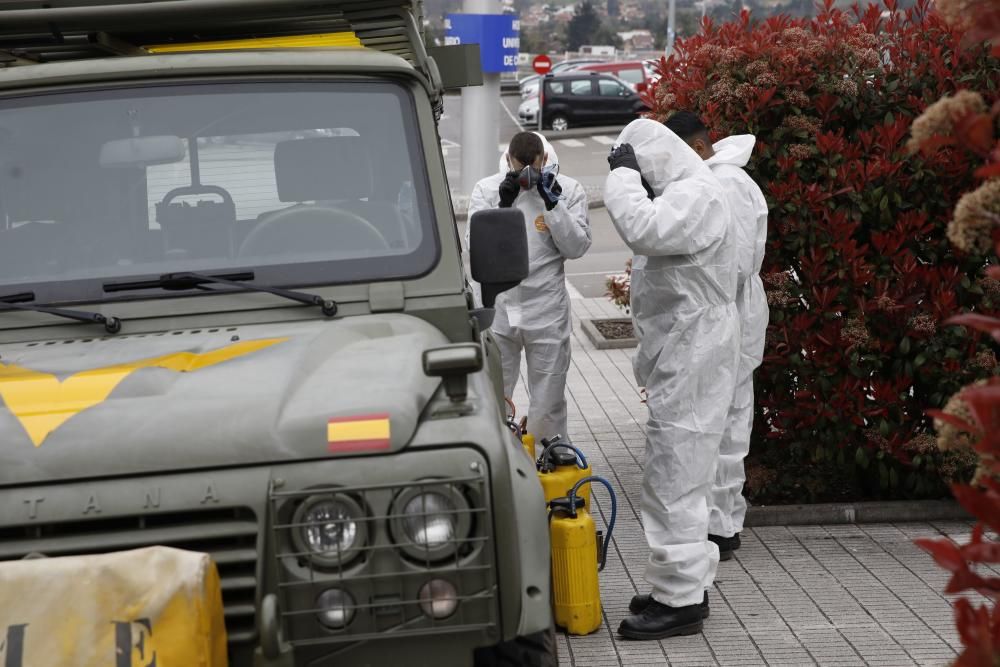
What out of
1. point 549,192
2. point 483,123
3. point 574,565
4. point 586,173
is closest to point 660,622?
point 574,565

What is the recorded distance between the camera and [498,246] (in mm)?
4254

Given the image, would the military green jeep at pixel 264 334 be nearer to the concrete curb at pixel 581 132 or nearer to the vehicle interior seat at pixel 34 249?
the vehicle interior seat at pixel 34 249

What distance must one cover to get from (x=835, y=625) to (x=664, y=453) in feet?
3.42

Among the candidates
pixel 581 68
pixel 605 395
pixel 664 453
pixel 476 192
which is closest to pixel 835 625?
pixel 664 453

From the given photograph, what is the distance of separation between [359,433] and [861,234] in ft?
13.8

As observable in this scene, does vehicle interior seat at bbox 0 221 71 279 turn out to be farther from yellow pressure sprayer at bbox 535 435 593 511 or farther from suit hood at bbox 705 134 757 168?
suit hood at bbox 705 134 757 168

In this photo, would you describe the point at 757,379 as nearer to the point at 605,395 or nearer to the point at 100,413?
the point at 605,395

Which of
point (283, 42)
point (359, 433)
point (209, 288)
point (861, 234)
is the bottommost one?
point (861, 234)

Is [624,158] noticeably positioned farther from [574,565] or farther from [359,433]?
[359,433]

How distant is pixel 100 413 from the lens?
3.13 m

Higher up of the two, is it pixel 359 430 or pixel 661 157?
pixel 661 157

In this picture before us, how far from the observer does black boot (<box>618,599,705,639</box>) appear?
17.1 ft

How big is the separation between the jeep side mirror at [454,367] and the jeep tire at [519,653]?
63 cm

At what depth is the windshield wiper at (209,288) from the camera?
3.87m
